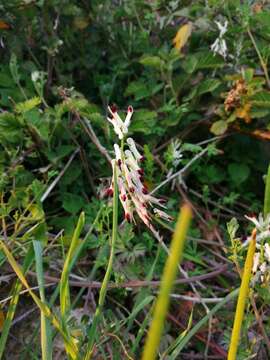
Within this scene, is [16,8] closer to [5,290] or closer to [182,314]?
[5,290]

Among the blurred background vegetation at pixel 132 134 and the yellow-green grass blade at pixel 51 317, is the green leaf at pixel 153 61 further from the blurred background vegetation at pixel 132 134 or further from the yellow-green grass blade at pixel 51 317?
the yellow-green grass blade at pixel 51 317

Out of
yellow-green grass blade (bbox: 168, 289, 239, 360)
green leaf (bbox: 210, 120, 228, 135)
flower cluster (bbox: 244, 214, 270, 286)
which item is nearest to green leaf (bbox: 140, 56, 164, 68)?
green leaf (bbox: 210, 120, 228, 135)

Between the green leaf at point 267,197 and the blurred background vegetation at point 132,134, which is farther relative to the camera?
the blurred background vegetation at point 132,134

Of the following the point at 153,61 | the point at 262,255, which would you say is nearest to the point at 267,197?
the point at 262,255

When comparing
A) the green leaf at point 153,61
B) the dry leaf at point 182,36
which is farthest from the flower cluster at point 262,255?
the dry leaf at point 182,36

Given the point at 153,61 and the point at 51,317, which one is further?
the point at 153,61

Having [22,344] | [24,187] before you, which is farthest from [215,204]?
[22,344]

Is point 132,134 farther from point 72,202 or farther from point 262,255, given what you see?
point 262,255

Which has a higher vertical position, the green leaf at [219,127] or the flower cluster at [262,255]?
the flower cluster at [262,255]
